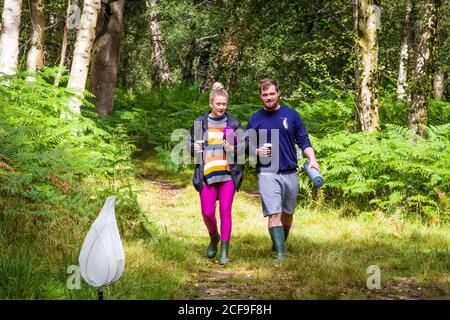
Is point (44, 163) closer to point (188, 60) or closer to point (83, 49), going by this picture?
point (83, 49)

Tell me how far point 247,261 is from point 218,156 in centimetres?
130

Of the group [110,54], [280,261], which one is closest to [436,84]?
[110,54]

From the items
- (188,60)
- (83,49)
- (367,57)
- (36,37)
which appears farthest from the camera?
(188,60)

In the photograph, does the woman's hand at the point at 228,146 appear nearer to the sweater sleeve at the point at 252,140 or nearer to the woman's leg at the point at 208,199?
the sweater sleeve at the point at 252,140

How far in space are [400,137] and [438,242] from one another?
8.82 ft

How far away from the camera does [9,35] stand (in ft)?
38.7

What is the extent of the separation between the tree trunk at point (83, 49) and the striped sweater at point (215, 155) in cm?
471

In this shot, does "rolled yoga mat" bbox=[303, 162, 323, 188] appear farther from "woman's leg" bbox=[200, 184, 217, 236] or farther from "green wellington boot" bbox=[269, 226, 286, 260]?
"woman's leg" bbox=[200, 184, 217, 236]

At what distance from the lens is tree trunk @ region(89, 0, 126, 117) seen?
15.7m

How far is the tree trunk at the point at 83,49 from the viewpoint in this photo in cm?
1087

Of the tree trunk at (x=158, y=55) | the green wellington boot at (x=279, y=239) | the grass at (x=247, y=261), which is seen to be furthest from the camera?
the tree trunk at (x=158, y=55)

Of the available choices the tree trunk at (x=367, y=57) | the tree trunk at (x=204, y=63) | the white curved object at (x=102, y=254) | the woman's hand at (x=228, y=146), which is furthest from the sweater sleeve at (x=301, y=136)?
the tree trunk at (x=204, y=63)

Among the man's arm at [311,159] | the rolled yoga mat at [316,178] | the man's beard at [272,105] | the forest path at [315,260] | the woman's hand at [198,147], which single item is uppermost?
the man's beard at [272,105]

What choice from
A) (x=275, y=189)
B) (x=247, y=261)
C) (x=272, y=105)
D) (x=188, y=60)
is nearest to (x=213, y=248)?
(x=247, y=261)
